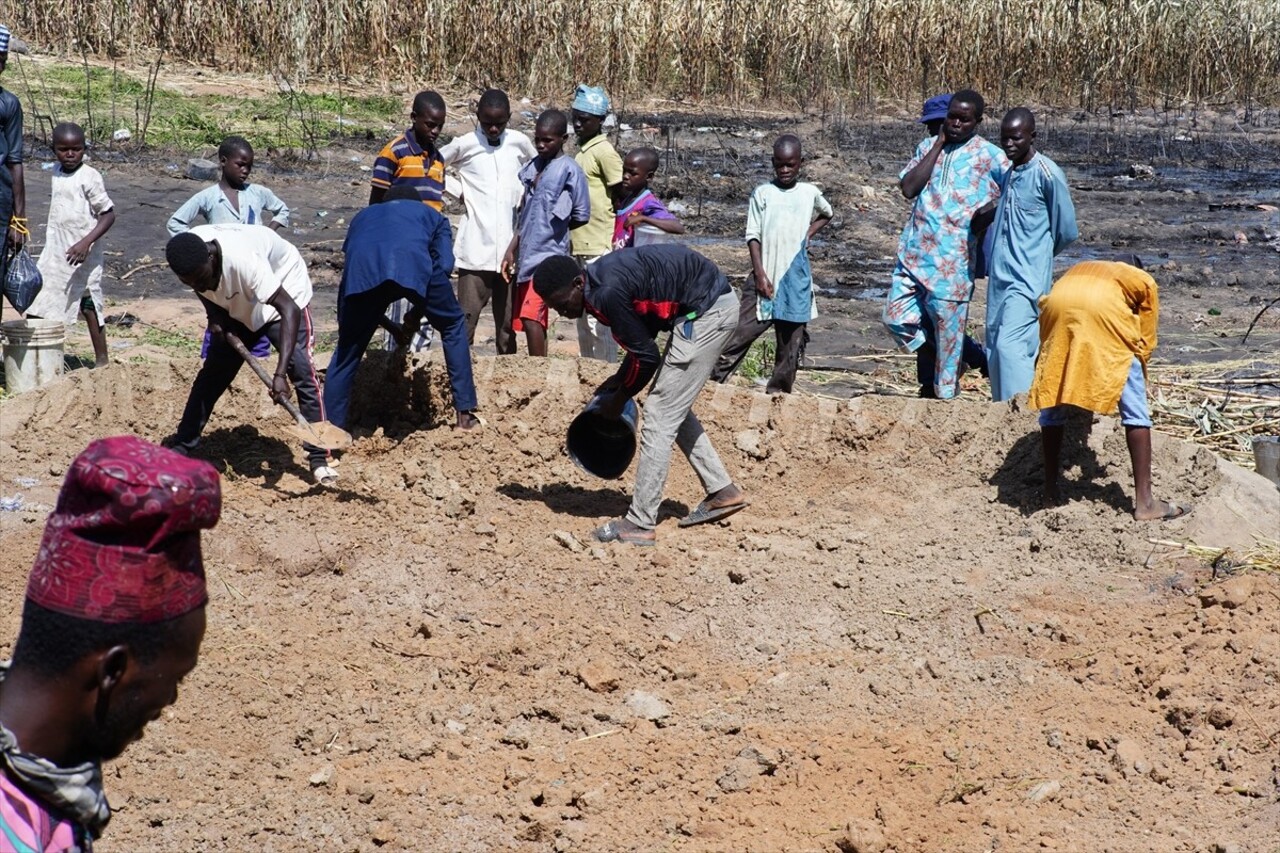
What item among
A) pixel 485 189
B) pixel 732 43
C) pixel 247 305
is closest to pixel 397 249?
pixel 247 305

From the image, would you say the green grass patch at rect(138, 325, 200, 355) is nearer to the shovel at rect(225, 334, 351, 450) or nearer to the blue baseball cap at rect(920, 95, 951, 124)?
the shovel at rect(225, 334, 351, 450)

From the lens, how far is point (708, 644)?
214 inches

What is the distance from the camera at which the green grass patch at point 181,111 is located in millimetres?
14820

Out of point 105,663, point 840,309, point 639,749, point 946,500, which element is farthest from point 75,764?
point 840,309

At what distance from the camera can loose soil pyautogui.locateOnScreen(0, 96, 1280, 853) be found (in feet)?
14.2

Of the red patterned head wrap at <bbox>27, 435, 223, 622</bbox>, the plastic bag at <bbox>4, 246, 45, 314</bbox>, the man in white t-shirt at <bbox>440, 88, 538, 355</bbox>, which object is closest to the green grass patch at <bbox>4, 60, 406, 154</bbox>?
the plastic bag at <bbox>4, 246, 45, 314</bbox>

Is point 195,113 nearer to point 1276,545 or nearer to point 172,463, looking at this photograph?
point 1276,545

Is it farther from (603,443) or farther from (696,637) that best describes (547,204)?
(696,637)

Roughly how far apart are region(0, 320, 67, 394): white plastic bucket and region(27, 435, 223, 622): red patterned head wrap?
6.10m

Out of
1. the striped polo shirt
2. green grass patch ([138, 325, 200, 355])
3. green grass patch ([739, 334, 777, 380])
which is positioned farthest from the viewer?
green grass patch ([739, 334, 777, 380])

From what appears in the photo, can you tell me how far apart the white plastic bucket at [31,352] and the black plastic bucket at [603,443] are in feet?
10.1

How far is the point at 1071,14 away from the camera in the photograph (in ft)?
72.6

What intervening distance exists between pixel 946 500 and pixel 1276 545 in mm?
1540

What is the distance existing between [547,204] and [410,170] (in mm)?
Answer: 740
